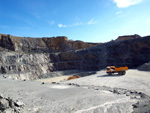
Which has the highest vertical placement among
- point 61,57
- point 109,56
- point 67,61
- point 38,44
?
point 38,44

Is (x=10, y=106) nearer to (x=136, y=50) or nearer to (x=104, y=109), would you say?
(x=104, y=109)

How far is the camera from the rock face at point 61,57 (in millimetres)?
26219

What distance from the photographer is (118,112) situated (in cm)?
589

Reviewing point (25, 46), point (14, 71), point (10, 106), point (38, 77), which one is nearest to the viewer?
point (10, 106)

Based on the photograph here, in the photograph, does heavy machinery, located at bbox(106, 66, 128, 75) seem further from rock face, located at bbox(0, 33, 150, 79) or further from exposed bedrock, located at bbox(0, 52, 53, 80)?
exposed bedrock, located at bbox(0, 52, 53, 80)

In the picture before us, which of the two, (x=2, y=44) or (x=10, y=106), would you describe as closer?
(x=10, y=106)

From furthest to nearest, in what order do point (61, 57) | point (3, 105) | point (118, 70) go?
point (61, 57)
point (118, 70)
point (3, 105)

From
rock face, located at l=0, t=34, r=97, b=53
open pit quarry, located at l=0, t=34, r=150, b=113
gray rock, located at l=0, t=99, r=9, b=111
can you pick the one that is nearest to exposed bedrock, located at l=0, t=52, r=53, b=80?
open pit quarry, located at l=0, t=34, r=150, b=113

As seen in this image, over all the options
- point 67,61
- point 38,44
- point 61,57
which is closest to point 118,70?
point 67,61

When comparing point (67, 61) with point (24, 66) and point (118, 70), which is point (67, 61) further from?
point (118, 70)

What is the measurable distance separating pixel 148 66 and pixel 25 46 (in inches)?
1382

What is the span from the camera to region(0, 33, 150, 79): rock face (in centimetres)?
2622

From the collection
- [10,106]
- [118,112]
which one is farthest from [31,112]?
[118,112]

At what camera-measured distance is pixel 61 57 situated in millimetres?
36312
